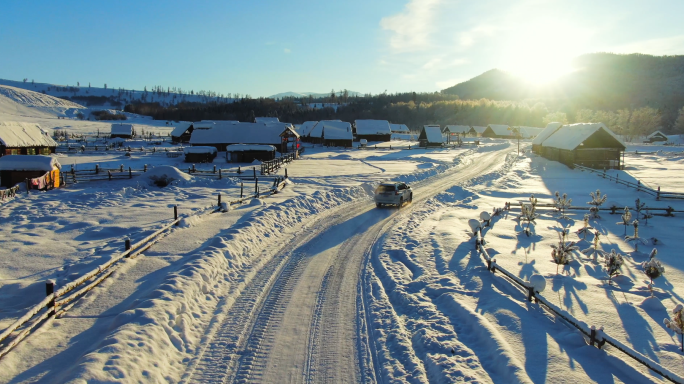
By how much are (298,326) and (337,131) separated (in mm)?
75599

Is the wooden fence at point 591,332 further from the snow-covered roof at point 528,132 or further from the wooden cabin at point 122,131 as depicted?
the snow-covered roof at point 528,132

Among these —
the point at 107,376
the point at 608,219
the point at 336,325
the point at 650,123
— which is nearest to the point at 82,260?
the point at 107,376

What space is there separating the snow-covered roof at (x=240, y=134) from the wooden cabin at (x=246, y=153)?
4.95 m

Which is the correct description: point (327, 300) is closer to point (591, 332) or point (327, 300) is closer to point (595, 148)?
point (591, 332)

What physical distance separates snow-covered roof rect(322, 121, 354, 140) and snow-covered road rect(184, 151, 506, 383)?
6825 centimetres

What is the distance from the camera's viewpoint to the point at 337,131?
8244 cm

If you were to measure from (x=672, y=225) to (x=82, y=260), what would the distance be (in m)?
Answer: 24.5

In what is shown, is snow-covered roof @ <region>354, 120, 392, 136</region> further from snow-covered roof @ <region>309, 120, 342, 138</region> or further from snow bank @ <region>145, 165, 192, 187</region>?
snow bank @ <region>145, 165, 192, 187</region>

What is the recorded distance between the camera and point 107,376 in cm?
606

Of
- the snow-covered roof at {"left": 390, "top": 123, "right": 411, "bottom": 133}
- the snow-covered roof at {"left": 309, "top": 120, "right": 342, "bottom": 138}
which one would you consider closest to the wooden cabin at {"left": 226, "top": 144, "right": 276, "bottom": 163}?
the snow-covered roof at {"left": 309, "top": 120, "right": 342, "bottom": 138}

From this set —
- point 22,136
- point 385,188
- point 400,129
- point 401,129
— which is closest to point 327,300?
point 385,188

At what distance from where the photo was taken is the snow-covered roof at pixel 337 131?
81875 mm

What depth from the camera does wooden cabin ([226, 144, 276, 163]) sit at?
51.2 m

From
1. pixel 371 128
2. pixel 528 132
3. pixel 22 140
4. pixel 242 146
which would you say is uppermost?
pixel 528 132
